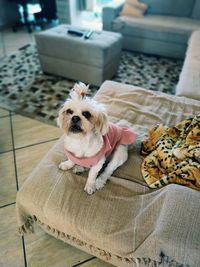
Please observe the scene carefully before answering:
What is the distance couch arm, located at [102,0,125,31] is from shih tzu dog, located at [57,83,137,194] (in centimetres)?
270

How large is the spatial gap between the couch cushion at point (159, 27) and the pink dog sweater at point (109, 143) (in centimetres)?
246

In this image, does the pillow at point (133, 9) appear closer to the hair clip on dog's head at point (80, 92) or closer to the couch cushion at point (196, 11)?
the couch cushion at point (196, 11)

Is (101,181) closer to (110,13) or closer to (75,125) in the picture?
(75,125)

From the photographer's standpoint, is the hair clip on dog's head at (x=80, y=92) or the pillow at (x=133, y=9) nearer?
the hair clip on dog's head at (x=80, y=92)

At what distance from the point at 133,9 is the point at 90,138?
10.1 feet

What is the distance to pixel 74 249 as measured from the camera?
117 cm

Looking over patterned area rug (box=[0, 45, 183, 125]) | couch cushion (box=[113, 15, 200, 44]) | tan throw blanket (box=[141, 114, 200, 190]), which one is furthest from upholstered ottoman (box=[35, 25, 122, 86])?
tan throw blanket (box=[141, 114, 200, 190])

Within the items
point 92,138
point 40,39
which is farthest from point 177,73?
point 92,138

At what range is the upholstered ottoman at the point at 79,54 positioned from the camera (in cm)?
221

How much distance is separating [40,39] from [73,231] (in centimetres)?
222

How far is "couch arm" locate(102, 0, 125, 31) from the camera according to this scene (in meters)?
3.11

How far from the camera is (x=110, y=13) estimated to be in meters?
3.12

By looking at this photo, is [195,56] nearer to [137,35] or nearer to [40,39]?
[137,35]

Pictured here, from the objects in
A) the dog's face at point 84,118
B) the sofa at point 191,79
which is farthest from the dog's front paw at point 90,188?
the sofa at point 191,79
